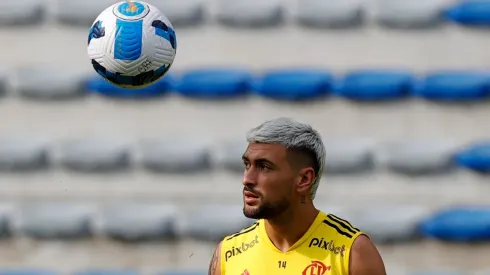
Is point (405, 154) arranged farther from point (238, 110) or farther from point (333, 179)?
point (238, 110)

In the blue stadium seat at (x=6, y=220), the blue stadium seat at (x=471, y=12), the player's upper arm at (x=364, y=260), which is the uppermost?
the blue stadium seat at (x=471, y=12)

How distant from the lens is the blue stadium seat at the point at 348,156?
7918mm

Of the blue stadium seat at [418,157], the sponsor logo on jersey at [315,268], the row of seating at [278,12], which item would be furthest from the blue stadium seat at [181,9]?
the sponsor logo on jersey at [315,268]

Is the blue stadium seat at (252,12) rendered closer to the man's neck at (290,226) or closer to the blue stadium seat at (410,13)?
the blue stadium seat at (410,13)

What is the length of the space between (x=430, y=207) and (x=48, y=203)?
260cm

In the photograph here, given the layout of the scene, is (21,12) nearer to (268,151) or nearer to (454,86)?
(454,86)

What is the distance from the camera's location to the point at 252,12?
26.7 feet

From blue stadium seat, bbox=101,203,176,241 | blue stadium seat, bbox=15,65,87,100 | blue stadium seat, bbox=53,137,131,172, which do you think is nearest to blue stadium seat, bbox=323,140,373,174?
blue stadium seat, bbox=101,203,176,241

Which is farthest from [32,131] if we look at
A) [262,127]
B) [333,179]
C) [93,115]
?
[262,127]

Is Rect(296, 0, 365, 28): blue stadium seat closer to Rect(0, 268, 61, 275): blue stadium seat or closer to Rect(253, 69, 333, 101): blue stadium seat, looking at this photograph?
Rect(253, 69, 333, 101): blue stadium seat

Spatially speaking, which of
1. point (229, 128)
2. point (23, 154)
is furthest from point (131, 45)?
point (23, 154)

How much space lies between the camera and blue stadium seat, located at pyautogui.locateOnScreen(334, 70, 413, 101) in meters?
7.92

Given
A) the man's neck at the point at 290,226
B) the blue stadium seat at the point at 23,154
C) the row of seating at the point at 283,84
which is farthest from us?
the blue stadium seat at the point at 23,154

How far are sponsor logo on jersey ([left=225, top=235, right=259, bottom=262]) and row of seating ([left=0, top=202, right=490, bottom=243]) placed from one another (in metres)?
2.54
